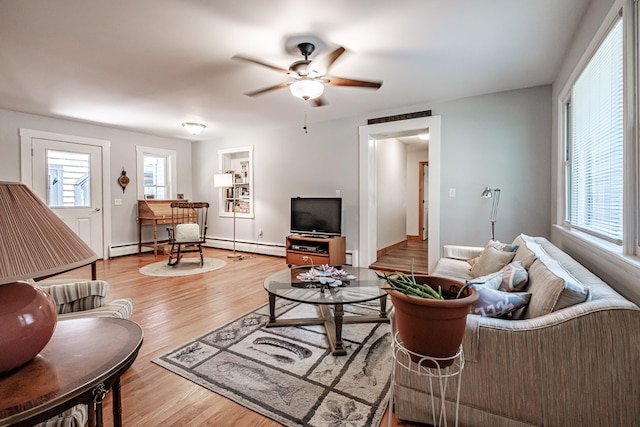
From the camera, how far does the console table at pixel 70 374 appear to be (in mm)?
715

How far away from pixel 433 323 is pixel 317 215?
3.90m

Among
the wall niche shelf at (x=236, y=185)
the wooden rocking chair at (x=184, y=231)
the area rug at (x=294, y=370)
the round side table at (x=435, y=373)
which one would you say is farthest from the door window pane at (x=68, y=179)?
the round side table at (x=435, y=373)

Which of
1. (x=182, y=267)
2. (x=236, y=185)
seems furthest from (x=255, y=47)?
(x=236, y=185)

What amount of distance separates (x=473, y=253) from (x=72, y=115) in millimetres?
5984

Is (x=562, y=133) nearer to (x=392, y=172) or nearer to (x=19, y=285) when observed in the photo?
(x=392, y=172)

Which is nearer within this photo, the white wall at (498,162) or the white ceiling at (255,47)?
the white ceiling at (255,47)

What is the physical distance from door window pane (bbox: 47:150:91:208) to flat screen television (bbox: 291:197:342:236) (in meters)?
3.62

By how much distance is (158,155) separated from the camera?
6.18 metres

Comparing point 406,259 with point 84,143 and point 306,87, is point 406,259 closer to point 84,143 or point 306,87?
point 306,87

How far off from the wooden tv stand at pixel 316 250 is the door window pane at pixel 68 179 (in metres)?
3.68

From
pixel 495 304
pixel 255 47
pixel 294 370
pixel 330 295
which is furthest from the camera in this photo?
pixel 255 47

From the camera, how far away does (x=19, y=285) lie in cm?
84

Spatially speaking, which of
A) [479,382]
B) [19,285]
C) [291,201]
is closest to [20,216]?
[19,285]

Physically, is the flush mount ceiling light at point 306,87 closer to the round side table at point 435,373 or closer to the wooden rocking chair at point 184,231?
the round side table at point 435,373
